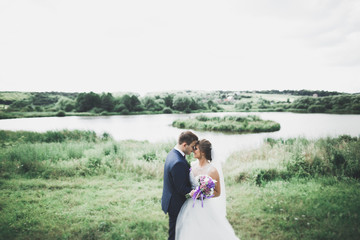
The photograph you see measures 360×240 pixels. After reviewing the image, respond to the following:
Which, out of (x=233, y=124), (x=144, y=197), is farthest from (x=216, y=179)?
(x=233, y=124)

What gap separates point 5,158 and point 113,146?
226 inches

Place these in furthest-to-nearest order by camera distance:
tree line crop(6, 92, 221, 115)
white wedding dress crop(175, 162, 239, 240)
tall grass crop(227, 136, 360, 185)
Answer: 1. tree line crop(6, 92, 221, 115)
2. tall grass crop(227, 136, 360, 185)
3. white wedding dress crop(175, 162, 239, 240)

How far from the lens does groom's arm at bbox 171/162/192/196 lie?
9.39ft

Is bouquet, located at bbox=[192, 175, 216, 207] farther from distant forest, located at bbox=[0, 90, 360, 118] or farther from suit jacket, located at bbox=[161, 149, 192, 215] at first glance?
distant forest, located at bbox=[0, 90, 360, 118]

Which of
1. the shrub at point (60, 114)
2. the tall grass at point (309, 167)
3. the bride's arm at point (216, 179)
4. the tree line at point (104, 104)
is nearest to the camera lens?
the bride's arm at point (216, 179)

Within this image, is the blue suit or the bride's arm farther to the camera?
the bride's arm

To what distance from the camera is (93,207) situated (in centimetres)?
568

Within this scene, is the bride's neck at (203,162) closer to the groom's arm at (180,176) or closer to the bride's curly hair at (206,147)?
the bride's curly hair at (206,147)

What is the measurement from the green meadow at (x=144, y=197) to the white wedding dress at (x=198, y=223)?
4.83 ft

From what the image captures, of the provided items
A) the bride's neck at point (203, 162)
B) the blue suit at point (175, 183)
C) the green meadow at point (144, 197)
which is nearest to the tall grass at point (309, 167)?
the green meadow at point (144, 197)

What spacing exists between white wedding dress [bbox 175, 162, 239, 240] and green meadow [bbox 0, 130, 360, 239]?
147cm

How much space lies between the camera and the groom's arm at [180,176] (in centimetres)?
286

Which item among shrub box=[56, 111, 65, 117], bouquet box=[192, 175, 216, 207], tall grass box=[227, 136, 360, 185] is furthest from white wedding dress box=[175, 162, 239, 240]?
shrub box=[56, 111, 65, 117]

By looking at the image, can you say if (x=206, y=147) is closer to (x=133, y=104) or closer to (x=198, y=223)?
(x=198, y=223)
